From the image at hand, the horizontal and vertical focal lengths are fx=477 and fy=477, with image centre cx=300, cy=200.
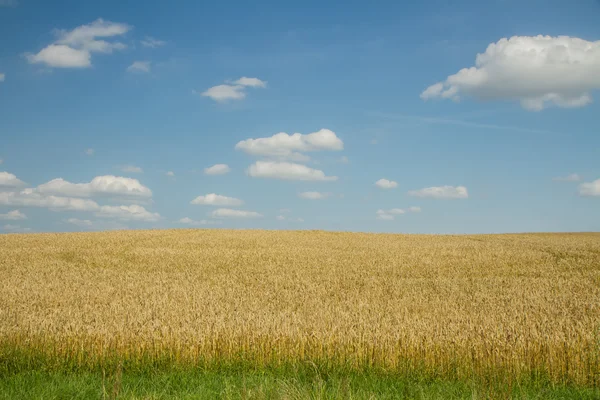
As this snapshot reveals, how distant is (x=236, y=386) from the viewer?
8758mm

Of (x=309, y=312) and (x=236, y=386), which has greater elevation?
(x=309, y=312)

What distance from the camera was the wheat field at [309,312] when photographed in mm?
10320

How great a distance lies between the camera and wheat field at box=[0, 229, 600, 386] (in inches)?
406

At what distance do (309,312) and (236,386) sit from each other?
5.52 m

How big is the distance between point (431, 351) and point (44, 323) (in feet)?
31.0

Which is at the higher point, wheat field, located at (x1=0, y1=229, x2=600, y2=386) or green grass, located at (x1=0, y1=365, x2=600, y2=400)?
wheat field, located at (x1=0, y1=229, x2=600, y2=386)

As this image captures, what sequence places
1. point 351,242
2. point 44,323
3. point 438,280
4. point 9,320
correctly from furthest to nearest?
point 351,242
point 438,280
point 9,320
point 44,323

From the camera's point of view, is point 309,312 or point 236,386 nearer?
point 236,386

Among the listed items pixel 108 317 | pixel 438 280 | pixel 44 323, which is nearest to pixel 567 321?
pixel 438 280

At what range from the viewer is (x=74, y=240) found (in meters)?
38.4

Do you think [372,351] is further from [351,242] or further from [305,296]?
[351,242]

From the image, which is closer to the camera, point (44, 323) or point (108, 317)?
point (44, 323)

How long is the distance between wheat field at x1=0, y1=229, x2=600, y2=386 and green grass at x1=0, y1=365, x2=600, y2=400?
1.60 feet

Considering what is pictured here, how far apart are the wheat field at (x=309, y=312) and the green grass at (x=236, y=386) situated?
0.49 meters
